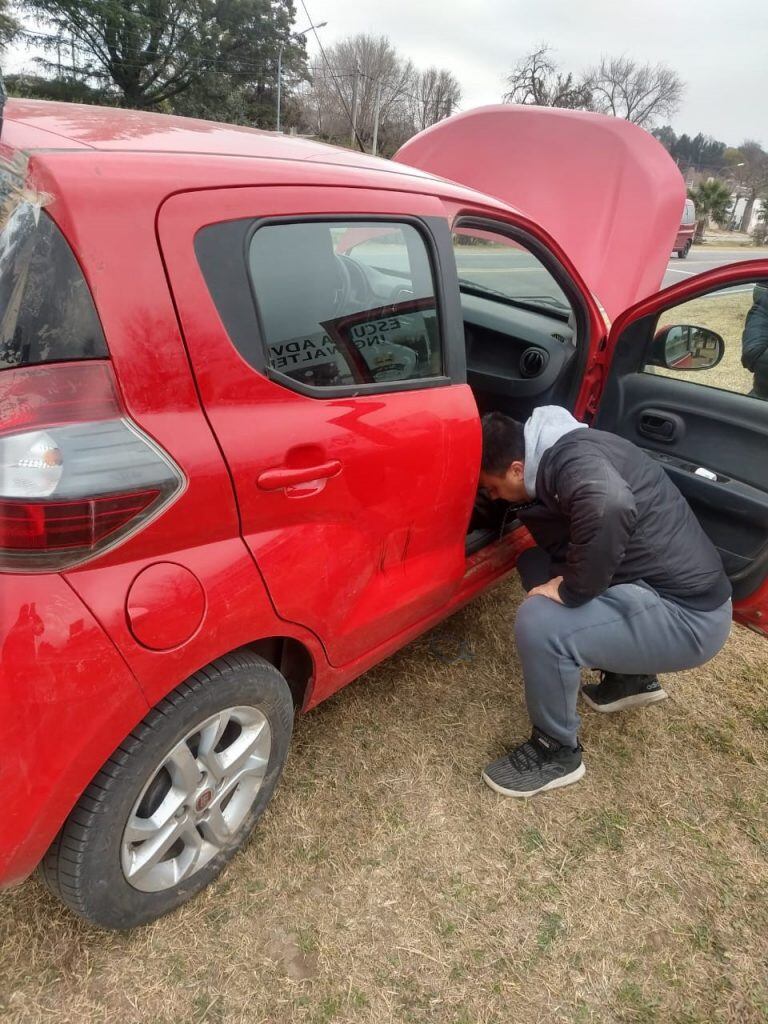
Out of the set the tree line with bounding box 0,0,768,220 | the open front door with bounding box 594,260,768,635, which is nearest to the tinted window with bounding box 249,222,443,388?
the open front door with bounding box 594,260,768,635

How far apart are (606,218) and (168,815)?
416cm

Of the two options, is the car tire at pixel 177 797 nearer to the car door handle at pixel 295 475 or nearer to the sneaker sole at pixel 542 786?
the car door handle at pixel 295 475

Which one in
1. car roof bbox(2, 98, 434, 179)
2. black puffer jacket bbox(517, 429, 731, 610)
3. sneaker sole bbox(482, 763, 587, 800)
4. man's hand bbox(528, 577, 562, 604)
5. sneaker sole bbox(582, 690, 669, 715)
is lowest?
sneaker sole bbox(482, 763, 587, 800)

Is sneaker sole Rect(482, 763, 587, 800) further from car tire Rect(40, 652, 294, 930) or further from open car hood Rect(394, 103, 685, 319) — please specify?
open car hood Rect(394, 103, 685, 319)

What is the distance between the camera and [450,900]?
176 cm

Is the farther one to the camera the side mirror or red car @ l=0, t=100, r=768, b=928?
the side mirror

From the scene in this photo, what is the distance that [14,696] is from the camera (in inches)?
43.6

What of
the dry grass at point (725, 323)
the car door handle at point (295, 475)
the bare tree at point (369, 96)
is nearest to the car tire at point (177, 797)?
the car door handle at point (295, 475)

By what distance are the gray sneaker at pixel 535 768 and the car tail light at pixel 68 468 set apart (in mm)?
1467

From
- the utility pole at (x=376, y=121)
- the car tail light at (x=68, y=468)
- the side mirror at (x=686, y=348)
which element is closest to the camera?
the car tail light at (x=68, y=468)

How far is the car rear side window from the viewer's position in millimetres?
1136

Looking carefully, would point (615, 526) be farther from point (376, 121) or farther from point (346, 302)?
point (376, 121)

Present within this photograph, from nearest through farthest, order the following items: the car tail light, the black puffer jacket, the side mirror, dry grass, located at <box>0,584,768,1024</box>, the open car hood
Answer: the car tail light → dry grass, located at <box>0,584,768,1024</box> → the black puffer jacket → the side mirror → the open car hood

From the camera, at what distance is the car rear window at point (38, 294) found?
1136mm
